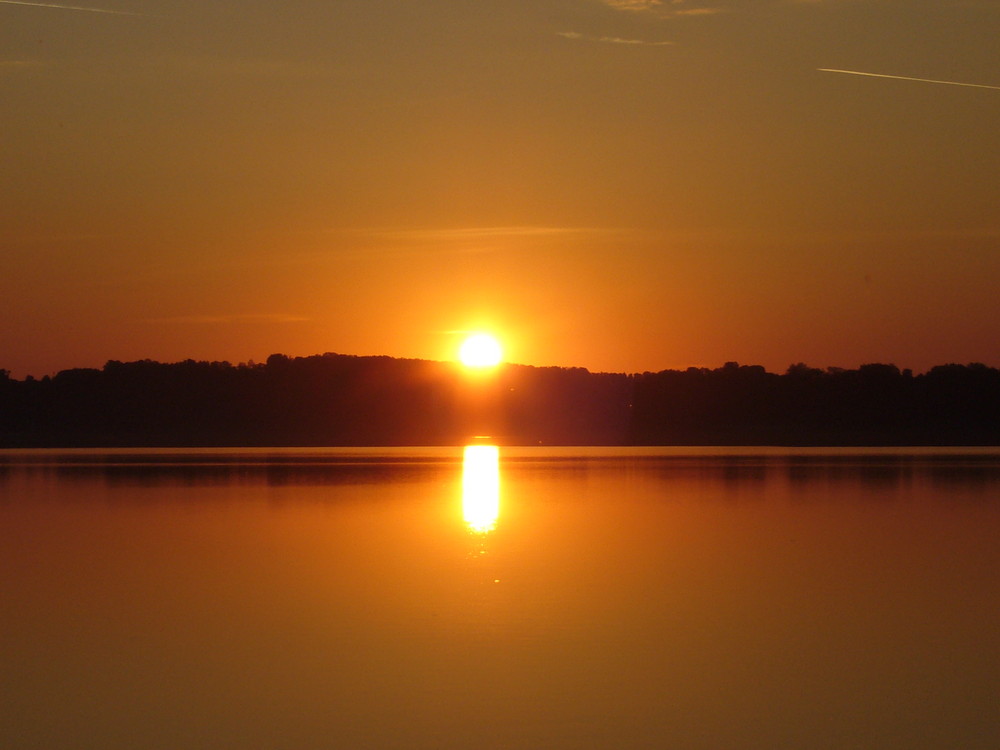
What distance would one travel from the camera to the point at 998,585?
44.0 ft

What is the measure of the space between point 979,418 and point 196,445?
59625mm

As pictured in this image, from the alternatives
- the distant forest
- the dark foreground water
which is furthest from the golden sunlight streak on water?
the distant forest

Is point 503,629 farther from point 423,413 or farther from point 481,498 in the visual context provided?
point 423,413

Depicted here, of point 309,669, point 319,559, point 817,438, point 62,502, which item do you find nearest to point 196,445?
point 817,438

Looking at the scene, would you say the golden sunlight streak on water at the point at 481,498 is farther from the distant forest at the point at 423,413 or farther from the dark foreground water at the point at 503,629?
the distant forest at the point at 423,413

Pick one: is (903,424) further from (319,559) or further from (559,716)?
(559,716)

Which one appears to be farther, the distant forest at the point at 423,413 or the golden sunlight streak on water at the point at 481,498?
the distant forest at the point at 423,413

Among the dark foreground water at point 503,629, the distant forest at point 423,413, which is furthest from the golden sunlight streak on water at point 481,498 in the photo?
the distant forest at point 423,413

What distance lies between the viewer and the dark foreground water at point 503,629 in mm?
7863

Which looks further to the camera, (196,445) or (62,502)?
(196,445)

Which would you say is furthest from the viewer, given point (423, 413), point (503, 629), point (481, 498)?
point (423, 413)

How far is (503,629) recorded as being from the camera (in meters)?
11.0

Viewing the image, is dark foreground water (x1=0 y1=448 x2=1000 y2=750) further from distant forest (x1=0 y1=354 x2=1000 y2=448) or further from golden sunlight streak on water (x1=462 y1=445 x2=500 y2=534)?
distant forest (x1=0 y1=354 x2=1000 y2=448)

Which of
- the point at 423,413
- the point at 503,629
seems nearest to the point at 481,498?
the point at 503,629
